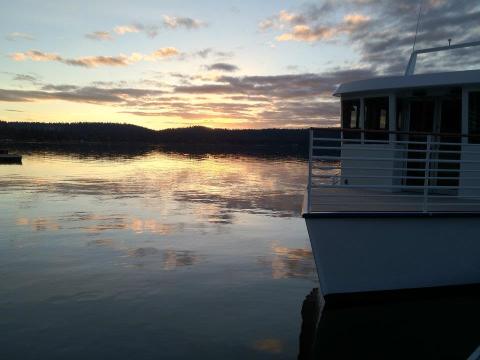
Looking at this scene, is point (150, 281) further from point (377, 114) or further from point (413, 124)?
point (413, 124)

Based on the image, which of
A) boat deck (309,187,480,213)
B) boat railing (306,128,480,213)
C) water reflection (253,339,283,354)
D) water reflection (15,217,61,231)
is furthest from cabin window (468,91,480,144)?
water reflection (15,217,61,231)

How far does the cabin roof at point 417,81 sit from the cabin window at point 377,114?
1.09 ft

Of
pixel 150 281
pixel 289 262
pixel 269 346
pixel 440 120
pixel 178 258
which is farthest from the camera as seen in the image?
pixel 178 258

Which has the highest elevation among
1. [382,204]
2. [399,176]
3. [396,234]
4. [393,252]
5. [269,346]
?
[399,176]

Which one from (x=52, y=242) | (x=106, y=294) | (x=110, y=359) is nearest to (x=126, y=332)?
(x=110, y=359)

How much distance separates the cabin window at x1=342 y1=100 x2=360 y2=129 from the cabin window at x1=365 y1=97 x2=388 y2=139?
0.28 m

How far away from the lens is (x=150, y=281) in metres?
9.82

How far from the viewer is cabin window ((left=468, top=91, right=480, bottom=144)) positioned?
9828 millimetres

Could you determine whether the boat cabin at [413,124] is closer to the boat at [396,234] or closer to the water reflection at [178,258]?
the boat at [396,234]

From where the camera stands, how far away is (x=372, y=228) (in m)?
7.93

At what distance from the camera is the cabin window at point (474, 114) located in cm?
983

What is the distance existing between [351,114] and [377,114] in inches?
29.2

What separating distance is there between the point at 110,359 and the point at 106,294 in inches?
104

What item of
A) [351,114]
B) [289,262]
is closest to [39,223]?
[289,262]
